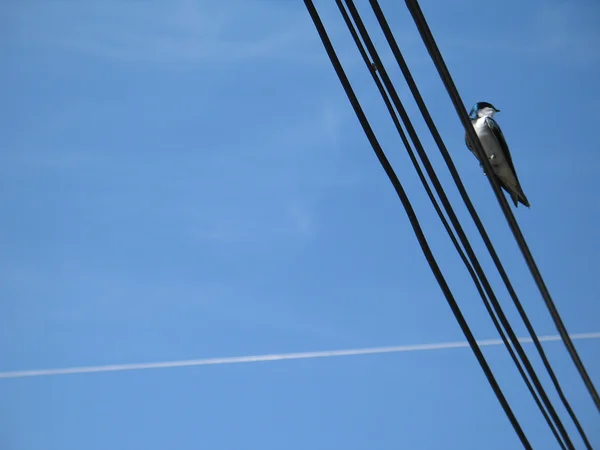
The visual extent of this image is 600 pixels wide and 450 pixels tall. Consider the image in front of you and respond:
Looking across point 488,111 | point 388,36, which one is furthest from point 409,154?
point 488,111

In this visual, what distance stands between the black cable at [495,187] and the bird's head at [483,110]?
117 inches

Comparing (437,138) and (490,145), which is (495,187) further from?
(490,145)

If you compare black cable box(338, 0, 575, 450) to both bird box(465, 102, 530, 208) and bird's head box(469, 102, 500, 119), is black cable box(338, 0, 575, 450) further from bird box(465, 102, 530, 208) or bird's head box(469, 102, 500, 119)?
bird's head box(469, 102, 500, 119)

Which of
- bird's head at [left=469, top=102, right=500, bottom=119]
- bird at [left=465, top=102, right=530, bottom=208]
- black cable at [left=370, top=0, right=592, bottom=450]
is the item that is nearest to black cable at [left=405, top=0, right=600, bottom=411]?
black cable at [left=370, top=0, right=592, bottom=450]

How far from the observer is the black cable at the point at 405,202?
7.72 feet

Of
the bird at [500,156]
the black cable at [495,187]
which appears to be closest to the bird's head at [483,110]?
the bird at [500,156]

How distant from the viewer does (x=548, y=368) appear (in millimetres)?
2902

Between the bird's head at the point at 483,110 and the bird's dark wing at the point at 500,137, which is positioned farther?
the bird's head at the point at 483,110

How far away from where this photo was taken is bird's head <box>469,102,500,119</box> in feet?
18.2

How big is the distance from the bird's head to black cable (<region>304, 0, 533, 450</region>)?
3167 mm

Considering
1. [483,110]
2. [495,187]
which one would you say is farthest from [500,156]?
[495,187]

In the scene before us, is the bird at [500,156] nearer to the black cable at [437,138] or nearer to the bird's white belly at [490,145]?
the bird's white belly at [490,145]

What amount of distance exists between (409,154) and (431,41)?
0.53m

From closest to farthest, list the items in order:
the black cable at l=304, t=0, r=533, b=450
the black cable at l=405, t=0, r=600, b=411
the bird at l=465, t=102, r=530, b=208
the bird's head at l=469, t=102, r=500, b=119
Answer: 1. the black cable at l=405, t=0, r=600, b=411
2. the black cable at l=304, t=0, r=533, b=450
3. the bird at l=465, t=102, r=530, b=208
4. the bird's head at l=469, t=102, r=500, b=119
